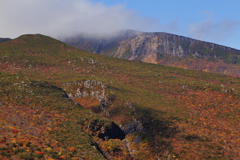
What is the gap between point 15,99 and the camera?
110 ft

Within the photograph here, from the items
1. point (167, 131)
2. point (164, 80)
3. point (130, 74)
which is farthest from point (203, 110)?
point (130, 74)

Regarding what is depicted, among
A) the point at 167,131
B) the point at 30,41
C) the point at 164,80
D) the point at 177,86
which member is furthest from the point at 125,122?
the point at 30,41

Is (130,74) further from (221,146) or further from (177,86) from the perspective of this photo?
(221,146)

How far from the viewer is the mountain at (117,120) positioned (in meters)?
21.8

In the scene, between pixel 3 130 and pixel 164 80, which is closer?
pixel 3 130

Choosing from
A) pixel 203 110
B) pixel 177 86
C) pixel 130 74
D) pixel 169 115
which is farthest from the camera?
pixel 130 74

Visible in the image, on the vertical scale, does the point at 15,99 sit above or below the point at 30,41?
below

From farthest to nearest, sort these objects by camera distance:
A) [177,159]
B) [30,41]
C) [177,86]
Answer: [30,41] → [177,86] → [177,159]

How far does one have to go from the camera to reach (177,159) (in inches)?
1041

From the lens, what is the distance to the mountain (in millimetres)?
21797

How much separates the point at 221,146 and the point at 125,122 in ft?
56.0

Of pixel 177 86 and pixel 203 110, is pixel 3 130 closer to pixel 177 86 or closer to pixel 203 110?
pixel 203 110

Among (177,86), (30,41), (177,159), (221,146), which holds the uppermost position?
(30,41)

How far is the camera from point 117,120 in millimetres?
39406
